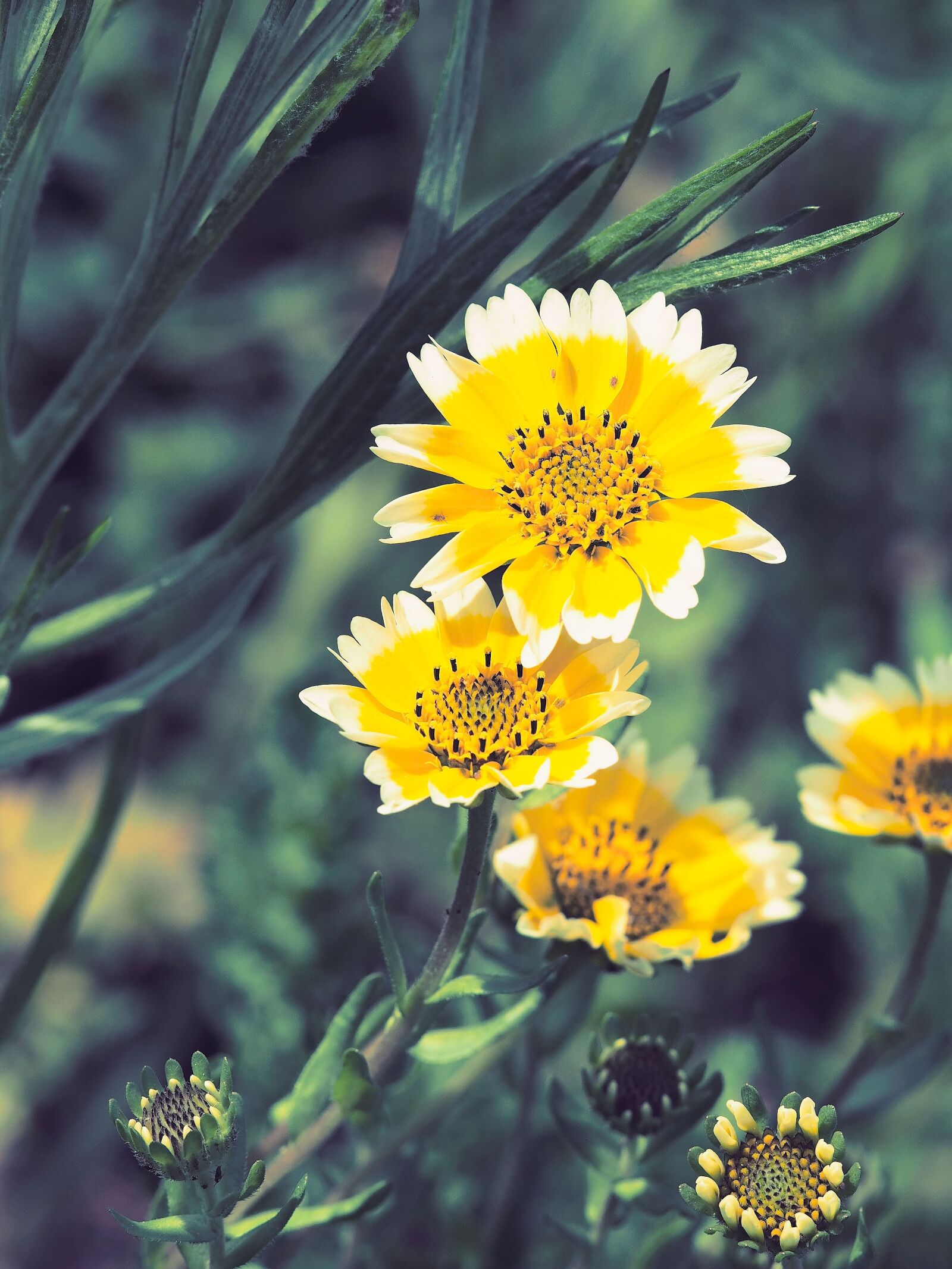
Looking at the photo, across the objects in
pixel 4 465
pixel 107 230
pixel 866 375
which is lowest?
pixel 4 465

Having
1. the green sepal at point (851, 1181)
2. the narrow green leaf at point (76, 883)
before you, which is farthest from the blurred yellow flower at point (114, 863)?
the green sepal at point (851, 1181)

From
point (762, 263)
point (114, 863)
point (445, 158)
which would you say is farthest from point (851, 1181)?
point (114, 863)

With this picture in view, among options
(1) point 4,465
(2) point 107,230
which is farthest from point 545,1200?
(2) point 107,230

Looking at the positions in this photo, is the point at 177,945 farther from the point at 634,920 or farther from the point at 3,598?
the point at 634,920

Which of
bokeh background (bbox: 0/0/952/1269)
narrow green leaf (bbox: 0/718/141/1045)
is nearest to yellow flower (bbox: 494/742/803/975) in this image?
narrow green leaf (bbox: 0/718/141/1045)

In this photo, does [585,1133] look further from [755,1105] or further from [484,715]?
[484,715]

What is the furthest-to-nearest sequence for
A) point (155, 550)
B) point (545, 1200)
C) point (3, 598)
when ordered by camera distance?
point (155, 550) < point (545, 1200) < point (3, 598)
